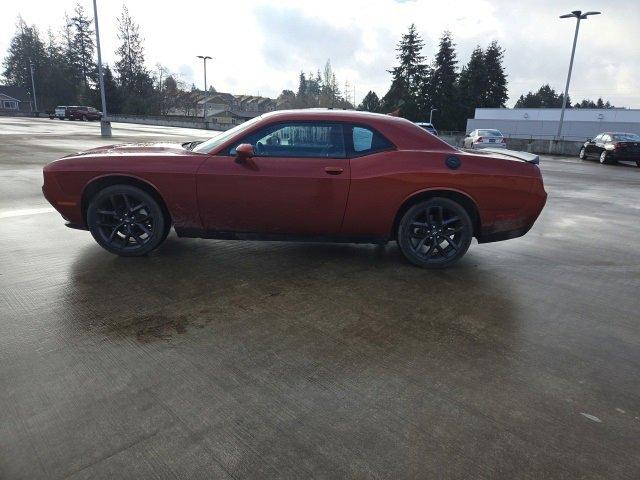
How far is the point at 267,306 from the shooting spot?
3367 mm

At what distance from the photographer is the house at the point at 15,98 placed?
82438 mm

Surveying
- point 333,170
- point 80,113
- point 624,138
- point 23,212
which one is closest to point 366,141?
point 333,170

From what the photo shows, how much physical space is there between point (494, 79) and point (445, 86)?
9.89m

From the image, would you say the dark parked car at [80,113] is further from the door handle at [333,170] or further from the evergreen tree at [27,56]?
the door handle at [333,170]

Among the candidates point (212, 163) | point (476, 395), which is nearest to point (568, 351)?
point (476, 395)

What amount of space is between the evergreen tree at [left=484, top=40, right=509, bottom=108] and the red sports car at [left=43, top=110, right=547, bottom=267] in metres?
74.7

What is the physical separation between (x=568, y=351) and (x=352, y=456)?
1.78 meters

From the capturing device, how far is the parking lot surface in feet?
6.31

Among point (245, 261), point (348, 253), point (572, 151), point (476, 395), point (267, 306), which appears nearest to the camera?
point (476, 395)

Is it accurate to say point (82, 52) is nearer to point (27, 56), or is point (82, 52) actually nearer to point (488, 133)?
point (27, 56)

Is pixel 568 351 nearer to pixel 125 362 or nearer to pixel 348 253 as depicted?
pixel 348 253

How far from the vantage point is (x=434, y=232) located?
4.27 metres

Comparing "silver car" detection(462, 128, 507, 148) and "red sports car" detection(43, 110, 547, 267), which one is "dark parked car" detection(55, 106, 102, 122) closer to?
"silver car" detection(462, 128, 507, 148)

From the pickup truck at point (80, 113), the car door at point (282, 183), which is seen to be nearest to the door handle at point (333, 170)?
the car door at point (282, 183)
